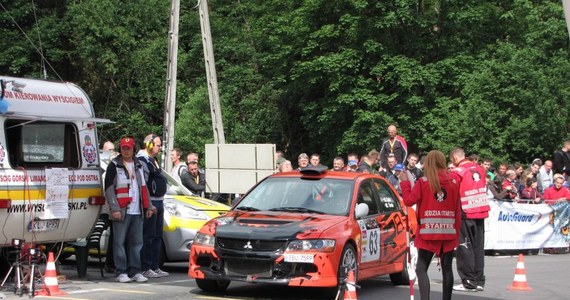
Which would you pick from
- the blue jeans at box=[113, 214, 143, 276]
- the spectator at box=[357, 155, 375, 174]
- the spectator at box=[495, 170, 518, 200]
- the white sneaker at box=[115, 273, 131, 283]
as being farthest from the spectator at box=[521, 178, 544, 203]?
the white sneaker at box=[115, 273, 131, 283]

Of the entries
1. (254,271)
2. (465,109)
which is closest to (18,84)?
(254,271)

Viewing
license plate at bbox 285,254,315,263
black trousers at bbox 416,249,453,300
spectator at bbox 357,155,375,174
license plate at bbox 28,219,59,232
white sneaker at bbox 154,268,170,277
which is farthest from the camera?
spectator at bbox 357,155,375,174

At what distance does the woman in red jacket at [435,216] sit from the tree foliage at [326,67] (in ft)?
88.3

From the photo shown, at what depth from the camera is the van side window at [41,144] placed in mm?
12914

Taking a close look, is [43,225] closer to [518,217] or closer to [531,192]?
[518,217]

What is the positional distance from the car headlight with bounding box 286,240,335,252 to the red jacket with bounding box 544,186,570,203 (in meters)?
13.6

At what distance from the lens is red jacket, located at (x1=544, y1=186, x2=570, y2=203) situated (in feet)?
78.8

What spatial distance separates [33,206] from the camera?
12820 mm

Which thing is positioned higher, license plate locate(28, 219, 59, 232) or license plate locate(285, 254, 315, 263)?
license plate locate(28, 219, 59, 232)

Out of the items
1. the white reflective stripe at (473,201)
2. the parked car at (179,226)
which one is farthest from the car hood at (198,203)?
the white reflective stripe at (473,201)

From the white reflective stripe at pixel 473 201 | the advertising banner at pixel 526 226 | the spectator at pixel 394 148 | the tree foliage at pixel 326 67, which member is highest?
the tree foliage at pixel 326 67

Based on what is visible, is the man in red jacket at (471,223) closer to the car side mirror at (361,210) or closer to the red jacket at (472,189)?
the red jacket at (472,189)

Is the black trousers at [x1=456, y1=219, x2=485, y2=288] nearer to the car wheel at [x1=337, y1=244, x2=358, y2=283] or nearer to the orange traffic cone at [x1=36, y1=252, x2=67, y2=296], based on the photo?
the car wheel at [x1=337, y1=244, x2=358, y2=283]

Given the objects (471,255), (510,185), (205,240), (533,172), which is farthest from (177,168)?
(533,172)
